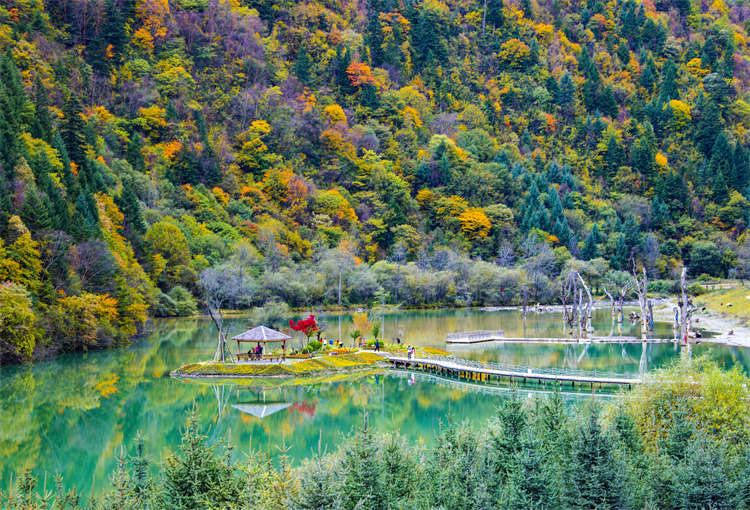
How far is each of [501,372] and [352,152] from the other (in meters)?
73.6

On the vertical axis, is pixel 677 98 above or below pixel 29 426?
above

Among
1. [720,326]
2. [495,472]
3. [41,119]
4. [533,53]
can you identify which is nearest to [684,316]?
[720,326]

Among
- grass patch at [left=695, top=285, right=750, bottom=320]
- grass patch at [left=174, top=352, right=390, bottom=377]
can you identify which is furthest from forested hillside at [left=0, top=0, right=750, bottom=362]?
grass patch at [left=695, top=285, right=750, bottom=320]

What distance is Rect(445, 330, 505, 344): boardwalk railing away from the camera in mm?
60438

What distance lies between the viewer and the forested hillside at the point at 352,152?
2398 inches

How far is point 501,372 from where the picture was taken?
1756 inches

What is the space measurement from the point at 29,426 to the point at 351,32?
111951mm

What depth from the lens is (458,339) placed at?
199 feet

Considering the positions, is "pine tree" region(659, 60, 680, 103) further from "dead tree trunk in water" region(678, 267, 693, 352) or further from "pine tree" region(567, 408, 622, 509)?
"pine tree" region(567, 408, 622, 509)

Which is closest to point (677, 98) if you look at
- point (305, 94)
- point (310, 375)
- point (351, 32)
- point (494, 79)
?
point (494, 79)

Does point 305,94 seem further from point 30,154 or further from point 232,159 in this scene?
point 30,154

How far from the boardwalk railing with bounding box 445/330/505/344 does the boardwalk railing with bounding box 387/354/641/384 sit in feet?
30.6

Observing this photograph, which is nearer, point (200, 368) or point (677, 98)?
point (200, 368)

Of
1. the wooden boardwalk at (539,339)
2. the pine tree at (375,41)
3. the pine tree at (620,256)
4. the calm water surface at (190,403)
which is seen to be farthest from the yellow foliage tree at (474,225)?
the calm water surface at (190,403)
